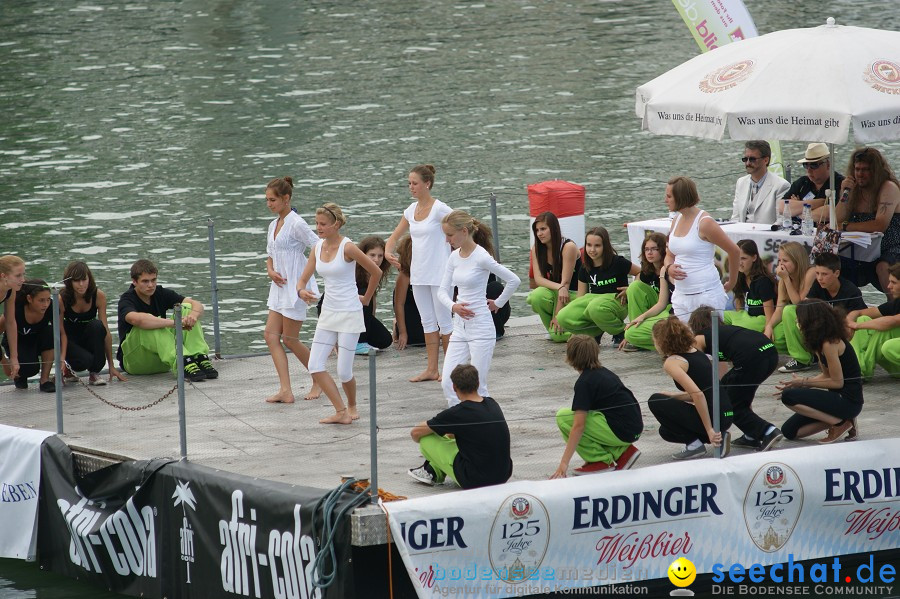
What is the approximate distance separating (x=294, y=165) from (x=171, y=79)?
7744mm

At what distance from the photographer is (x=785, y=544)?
933 cm

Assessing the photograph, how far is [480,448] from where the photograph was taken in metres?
8.91

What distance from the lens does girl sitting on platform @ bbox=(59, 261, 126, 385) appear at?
1212cm

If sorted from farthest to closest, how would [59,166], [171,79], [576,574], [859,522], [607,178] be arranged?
[171,79], [59,166], [607,178], [859,522], [576,574]

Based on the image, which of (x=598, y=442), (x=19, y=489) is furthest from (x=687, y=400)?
(x=19, y=489)

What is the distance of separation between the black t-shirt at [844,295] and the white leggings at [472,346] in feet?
9.07

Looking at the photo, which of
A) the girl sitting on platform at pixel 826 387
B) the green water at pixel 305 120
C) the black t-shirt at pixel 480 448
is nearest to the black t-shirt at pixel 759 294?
the green water at pixel 305 120

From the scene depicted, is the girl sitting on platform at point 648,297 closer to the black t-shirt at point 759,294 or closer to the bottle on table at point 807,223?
the black t-shirt at point 759,294

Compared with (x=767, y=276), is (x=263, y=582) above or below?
below

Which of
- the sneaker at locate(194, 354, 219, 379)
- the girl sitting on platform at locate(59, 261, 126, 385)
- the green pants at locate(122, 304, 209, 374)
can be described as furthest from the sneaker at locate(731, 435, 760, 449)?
the girl sitting on platform at locate(59, 261, 126, 385)

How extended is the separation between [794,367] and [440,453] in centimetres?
394

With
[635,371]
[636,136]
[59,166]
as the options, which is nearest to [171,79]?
[59,166]

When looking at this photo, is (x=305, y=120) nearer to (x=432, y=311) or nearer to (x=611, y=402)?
(x=432, y=311)

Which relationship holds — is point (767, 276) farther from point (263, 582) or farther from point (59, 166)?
point (59, 166)
